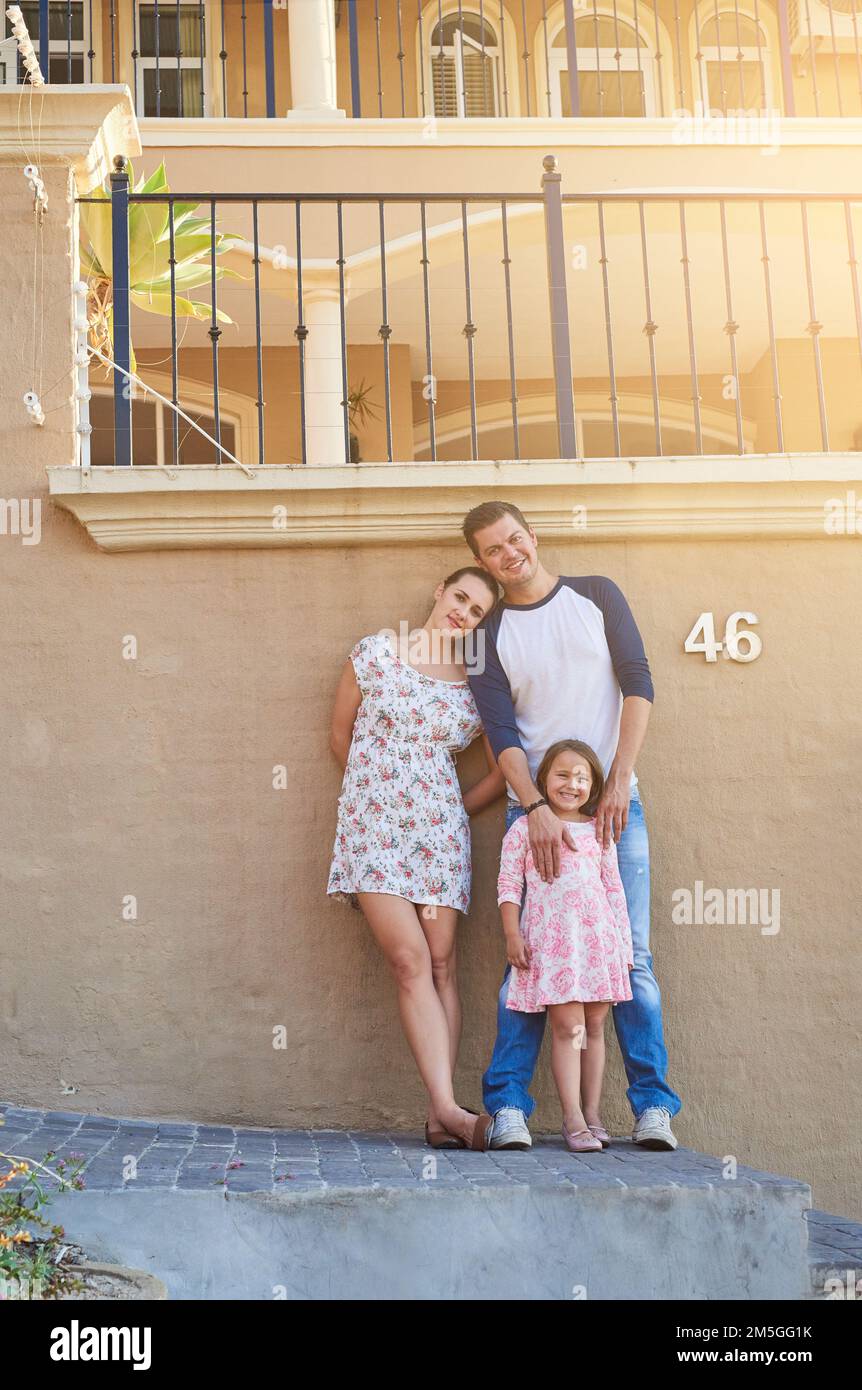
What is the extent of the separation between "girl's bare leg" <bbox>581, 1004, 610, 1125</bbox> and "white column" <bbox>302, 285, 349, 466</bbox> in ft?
18.6

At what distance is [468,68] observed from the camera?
11.9 m

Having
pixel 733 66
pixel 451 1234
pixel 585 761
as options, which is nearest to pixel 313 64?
pixel 733 66

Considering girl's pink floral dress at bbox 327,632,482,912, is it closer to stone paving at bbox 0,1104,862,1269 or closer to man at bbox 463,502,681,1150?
man at bbox 463,502,681,1150

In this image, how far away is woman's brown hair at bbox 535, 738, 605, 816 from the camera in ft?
15.5

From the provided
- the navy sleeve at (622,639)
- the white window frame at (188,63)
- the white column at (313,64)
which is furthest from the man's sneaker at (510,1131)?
the white window frame at (188,63)

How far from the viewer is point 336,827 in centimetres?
520

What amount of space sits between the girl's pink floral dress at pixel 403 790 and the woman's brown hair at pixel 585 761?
0.34 metres

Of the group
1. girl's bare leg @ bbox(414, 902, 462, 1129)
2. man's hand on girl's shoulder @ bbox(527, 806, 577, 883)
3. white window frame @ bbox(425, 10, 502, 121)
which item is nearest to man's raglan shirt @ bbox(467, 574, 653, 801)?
man's hand on girl's shoulder @ bbox(527, 806, 577, 883)

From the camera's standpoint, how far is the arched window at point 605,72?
12.0m

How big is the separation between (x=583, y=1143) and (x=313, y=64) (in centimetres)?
819

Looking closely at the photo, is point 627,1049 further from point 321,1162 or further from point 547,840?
point 321,1162

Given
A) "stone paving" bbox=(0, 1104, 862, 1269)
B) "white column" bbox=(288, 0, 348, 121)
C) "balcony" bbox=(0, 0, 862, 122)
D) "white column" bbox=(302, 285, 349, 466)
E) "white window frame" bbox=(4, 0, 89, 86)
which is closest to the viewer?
"stone paving" bbox=(0, 1104, 862, 1269)

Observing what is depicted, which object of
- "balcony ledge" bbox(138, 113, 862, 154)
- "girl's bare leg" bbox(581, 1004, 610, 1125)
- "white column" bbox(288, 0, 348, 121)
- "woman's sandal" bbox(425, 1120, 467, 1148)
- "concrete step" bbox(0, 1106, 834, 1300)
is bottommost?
"concrete step" bbox(0, 1106, 834, 1300)
